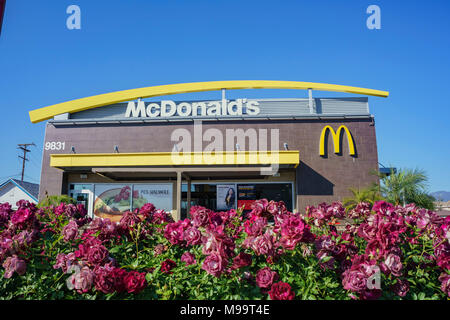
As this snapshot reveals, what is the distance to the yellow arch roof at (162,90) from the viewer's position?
15.7m

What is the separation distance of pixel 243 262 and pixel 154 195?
13.7m

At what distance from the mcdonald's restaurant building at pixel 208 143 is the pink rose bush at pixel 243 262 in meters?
10.6

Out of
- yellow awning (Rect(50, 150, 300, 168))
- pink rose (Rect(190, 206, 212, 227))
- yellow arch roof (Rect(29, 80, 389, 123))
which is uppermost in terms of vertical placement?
yellow arch roof (Rect(29, 80, 389, 123))

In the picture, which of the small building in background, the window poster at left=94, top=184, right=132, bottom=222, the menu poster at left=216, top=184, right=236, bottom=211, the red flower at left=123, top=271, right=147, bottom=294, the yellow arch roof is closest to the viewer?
the red flower at left=123, top=271, right=147, bottom=294

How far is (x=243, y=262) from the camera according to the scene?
2045mm

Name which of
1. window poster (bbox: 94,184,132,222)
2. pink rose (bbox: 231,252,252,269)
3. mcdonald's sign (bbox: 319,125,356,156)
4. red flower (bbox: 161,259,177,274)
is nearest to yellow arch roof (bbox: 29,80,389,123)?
mcdonald's sign (bbox: 319,125,356,156)

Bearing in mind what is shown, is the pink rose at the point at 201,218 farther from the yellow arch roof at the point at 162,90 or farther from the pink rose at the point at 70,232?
the yellow arch roof at the point at 162,90

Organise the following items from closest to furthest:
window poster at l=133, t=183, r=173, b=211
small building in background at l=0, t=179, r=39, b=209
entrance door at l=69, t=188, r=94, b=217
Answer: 1. window poster at l=133, t=183, r=173, b=211
2. entrance door at l=69, t=188, r=94, b=217
3. small building in background at l=0, t=179, r=39, b=209

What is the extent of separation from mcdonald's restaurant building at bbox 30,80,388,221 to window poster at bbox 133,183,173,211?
0.05 meters

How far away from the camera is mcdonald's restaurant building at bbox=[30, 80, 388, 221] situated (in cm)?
1405

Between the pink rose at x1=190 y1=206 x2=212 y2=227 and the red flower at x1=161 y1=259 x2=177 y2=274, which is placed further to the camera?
the pink rose at x1=190 y1=206 x2=212 y2=227

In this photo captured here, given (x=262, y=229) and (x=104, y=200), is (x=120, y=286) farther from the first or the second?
(x=104, y=200)

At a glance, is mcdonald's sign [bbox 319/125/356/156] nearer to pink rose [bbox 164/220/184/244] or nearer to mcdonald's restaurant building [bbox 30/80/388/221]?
mcdonald's restaurant building [bbox 30/80/388/221]
